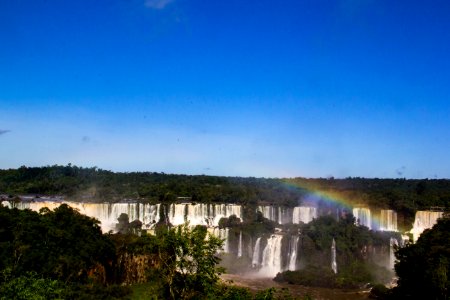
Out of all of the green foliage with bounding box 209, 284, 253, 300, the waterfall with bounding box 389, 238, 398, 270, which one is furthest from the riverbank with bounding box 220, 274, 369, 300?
the green foliage with bounding box 209, 284, 253, 300

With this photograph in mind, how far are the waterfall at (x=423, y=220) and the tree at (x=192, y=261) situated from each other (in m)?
41.5

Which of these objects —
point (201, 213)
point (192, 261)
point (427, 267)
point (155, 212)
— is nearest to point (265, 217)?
point (201, 213)

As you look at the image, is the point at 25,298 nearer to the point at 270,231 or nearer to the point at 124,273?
the point at 124,273

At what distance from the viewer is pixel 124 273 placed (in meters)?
37.5

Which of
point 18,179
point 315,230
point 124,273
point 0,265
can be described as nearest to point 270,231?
point 315,230

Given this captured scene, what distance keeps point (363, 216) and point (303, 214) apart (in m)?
6.50

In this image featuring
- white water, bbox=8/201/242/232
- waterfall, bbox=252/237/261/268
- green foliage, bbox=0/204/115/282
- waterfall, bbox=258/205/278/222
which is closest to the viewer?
green foliage, bbox=0/204/115/282

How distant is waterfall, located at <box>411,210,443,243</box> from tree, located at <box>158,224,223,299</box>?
41.5 metres

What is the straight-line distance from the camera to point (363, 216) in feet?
196

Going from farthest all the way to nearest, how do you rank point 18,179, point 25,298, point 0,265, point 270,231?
point 18,179, point 270,231, point 0,265, point 25,298

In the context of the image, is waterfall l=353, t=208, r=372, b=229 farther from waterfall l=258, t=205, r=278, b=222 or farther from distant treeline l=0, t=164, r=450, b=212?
waterfall l=258, t=205, r=278, b=222

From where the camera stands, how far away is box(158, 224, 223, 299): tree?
20016 millimetres

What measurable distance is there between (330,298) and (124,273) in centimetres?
1480

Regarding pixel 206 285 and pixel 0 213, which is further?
pixel 0 213
